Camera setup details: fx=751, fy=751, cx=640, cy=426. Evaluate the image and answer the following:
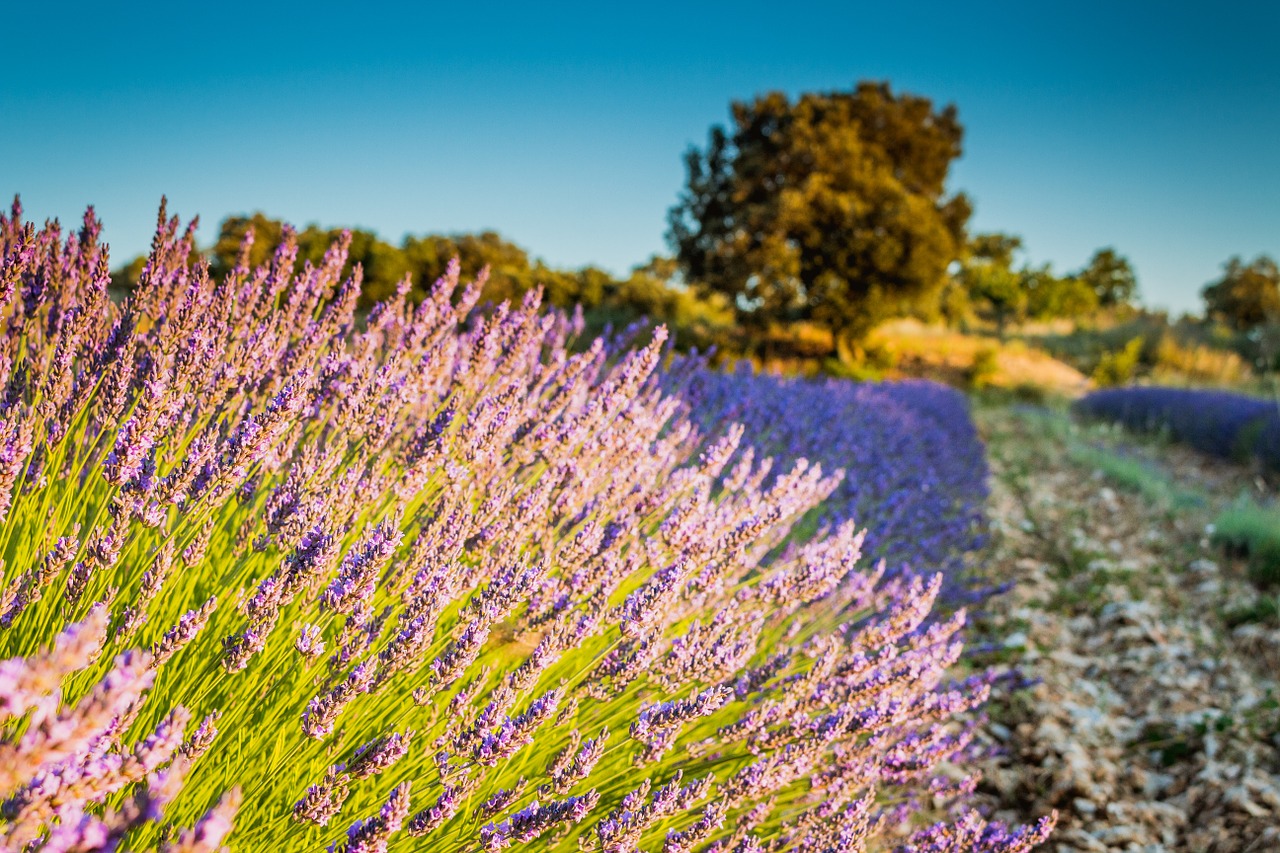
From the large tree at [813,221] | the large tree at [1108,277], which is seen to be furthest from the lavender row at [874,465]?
the large tree at [1108,277]

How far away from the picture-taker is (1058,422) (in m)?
13.4

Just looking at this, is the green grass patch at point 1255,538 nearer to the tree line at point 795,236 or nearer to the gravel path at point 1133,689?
the gravel path at point 1133,689

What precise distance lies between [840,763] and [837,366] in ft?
43.0

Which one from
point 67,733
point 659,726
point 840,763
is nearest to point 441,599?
point 659,726

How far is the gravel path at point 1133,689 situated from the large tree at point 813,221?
41.0 feet

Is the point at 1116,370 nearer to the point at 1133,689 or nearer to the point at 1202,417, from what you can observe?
the point at 1202,417

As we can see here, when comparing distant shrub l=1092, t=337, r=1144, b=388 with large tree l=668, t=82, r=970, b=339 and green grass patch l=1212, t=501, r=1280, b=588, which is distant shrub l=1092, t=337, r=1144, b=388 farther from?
green grass patch l=1212, t=501, r=1280, b=588

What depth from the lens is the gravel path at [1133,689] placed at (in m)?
2.95

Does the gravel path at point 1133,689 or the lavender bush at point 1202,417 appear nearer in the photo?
the gravel path at point 1133,689

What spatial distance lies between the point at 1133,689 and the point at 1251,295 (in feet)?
126

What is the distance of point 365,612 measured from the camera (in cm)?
124

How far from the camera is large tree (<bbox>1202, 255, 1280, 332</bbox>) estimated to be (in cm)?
3269

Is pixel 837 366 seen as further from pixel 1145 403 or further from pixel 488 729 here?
pixel 488 729

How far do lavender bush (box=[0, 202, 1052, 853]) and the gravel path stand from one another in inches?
51.0
